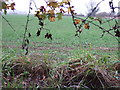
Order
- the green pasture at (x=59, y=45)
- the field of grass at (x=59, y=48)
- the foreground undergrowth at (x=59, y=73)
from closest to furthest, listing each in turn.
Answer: the foreground undergrowth at (x=59, y=73), the field of grass at (x=59, y=48), the green pasture at (x=59, y=45)

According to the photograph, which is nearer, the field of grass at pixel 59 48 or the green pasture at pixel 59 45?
the field of grass at pixel 59 48

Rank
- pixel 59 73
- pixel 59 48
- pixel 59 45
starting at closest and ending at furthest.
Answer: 1. pixel 59 73
2. pixel 59 48
3. pixel 59 45

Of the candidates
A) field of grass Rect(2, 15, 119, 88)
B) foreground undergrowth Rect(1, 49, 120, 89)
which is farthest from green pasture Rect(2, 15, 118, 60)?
foreground undergrowth Rect(1, 49, 120, 89)

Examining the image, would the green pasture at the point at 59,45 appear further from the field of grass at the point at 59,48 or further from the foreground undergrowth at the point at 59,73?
the foreground undergrowth at the point at 59,73

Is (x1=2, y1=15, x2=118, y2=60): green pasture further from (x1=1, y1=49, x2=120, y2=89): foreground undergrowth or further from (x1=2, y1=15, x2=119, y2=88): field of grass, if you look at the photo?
(x1=1, y1=49, x2=120, y2=89): foreground undergrowth

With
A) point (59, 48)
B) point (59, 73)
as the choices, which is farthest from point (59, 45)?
point (59, 73)

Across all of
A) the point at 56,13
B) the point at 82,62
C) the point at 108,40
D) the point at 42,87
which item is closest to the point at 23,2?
the point at 56,13

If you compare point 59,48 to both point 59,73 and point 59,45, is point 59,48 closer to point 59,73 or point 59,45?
point 59,45

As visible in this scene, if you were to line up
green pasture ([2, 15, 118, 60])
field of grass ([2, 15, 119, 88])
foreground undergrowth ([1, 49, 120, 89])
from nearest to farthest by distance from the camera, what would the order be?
1. foreground undergrowth ([1, 49, 120, 89])
2. field of grass ([2, 15, 119, 88])
3. green pasture ([2, 15, 118, 60])

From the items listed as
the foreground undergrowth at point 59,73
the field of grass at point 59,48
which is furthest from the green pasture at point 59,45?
the foreground undergrowth at point 59,73

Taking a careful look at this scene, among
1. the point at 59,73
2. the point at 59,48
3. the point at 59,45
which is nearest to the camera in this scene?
the point at 59,73

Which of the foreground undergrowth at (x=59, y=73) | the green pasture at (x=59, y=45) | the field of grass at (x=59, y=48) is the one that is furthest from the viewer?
the green pasture at (x=59, y=45)

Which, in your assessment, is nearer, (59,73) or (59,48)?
(59,73)

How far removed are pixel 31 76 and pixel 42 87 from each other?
184mm
